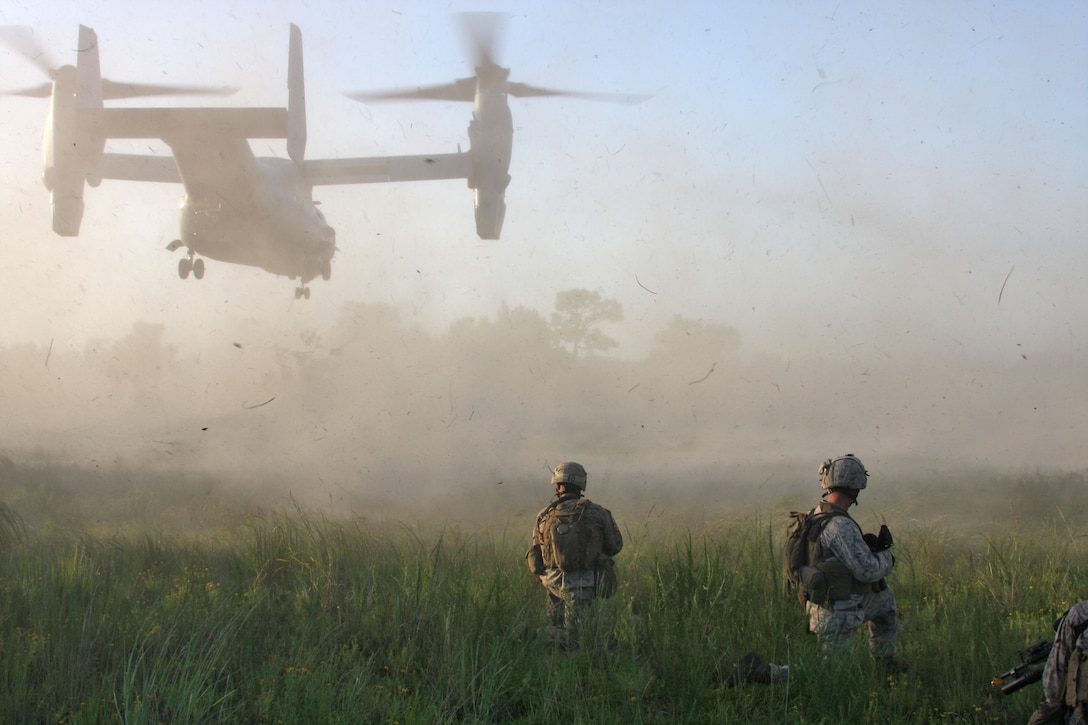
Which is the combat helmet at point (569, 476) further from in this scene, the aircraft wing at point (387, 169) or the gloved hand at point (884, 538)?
the aircraft wing at point (387, 169)

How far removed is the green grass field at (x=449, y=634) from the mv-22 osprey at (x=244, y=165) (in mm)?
7091

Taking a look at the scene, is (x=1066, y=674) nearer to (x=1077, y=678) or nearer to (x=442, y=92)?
(x=1077, y=678)

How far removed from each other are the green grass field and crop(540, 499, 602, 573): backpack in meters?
0.42

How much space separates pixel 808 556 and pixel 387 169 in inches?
517

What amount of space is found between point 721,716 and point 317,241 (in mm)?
14321

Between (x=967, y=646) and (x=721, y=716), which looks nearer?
(x=721, y=716)

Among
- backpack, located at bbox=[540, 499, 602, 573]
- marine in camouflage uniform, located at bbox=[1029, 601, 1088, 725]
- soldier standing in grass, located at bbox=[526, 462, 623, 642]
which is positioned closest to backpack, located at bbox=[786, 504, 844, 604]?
soldier standing in grass, located at bbox=[526, 462, 623, 642]

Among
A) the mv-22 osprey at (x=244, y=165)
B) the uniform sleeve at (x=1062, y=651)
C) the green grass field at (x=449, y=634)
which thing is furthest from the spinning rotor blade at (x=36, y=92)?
the uniform sleeve at (x=1062, y=651)

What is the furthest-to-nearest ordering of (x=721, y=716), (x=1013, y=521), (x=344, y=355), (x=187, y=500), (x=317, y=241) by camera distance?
(x=317, y=241), (x=344, y=355), (x=187, y=500), (x=1013, y=521), (x=721, y=716)

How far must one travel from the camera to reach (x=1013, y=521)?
12016 millimetres

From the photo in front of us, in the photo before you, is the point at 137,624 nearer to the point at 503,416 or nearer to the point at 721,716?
the point at 721,716

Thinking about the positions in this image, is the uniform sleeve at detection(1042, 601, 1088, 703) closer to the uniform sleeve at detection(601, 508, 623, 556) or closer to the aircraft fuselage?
the uniform sleeve at detection(601, 508, 623, 556)

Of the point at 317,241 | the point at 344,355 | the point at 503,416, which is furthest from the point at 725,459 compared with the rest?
the point at 317,241

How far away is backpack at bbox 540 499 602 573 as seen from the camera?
7.00 m
